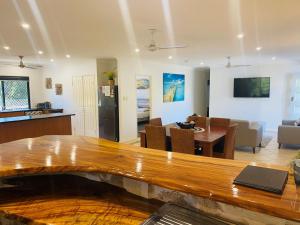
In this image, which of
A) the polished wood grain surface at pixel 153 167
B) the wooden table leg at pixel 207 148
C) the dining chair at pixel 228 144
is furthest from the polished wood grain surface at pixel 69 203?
the dining chair at pixel 228 144

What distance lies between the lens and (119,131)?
6.24 m

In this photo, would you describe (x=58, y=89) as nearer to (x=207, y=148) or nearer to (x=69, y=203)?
(x=207, y=148)

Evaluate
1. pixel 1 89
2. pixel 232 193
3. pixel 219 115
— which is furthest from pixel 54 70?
pixel 232 193

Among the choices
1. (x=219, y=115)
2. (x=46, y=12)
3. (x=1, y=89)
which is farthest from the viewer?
(x=219, y=115)

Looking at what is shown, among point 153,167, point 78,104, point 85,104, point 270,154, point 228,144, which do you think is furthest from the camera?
point 78,104

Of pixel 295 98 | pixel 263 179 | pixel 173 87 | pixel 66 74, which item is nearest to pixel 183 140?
pixel 263 179

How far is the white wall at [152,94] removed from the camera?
6.26m

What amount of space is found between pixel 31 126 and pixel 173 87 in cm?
504

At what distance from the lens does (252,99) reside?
26.8 ft

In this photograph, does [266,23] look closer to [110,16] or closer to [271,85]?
[110,16]

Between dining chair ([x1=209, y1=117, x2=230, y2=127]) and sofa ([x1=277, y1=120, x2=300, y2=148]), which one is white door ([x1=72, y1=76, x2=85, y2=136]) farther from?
sofa ([x1=277, y1=120, x2=300, y2=148])

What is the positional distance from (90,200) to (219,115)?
8177 mm

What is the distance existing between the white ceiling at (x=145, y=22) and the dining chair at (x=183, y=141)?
1510mm

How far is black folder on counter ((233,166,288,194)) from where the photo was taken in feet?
3.17
